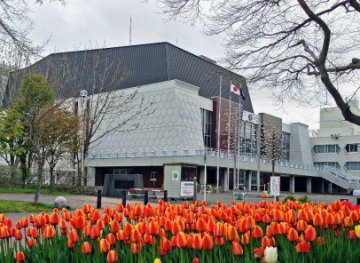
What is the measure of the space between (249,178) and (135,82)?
2122cm

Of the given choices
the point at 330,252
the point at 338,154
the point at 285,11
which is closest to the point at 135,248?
the point at 330,252

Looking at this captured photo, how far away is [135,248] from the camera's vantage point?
138 inches

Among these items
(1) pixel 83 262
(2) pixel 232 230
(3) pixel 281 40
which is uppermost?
(3) pixel 281 40

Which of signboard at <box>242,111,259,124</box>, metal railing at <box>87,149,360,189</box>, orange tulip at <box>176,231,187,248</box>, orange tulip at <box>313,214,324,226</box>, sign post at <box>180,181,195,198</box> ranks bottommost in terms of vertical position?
sign post at <box>180,181,195,198</box>

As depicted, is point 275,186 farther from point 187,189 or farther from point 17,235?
point 17,235

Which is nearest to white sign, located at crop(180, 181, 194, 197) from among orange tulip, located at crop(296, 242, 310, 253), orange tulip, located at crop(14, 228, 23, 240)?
orange tulip, located at crop(14, 228, 23, 240)

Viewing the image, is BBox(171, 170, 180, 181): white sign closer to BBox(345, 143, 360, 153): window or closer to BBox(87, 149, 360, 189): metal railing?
BBox(87, 149, 360, 189): metal railing

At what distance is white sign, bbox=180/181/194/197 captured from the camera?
24.9 meters

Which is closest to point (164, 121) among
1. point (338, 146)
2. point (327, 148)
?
point (338, 146)

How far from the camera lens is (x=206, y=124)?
66.3 meters

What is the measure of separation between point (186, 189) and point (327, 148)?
7718cm

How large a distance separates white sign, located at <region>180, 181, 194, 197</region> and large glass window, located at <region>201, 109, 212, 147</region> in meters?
39.9

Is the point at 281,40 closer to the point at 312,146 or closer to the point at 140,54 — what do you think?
the point at 140,54

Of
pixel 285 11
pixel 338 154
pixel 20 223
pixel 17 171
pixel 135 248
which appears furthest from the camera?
pixel 338 154
